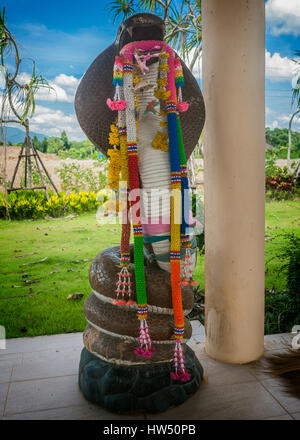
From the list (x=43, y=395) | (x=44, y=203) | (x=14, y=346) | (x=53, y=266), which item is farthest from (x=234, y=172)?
(x=44, y=203)

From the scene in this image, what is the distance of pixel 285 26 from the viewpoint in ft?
10.1

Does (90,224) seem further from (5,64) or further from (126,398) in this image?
(126,398)

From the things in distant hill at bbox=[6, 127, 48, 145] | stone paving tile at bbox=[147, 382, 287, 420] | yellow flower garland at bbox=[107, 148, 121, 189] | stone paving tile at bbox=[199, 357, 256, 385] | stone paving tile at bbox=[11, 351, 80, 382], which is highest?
distant hill at bbox=[6, 127, 48, 145]

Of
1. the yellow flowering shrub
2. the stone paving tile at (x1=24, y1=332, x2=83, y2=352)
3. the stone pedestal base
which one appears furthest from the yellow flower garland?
the yellow flowering shrub

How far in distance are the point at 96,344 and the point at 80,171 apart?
309 centimetres

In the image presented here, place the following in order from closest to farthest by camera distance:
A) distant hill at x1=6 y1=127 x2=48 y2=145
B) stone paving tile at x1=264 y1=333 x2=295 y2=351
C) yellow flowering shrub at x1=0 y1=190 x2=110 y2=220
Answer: stone paving tile at x1=264 y1=333 x2=295 y2=351 < distant hill at x1=6 y1=127 x2=48 y2=145 < yellow flowering shrub at x1=0 y1=190 x2=110 y2=220

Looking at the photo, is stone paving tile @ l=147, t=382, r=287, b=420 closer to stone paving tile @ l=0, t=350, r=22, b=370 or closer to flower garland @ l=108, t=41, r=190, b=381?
flower garland @ l=108, t=41, r=190, b=381

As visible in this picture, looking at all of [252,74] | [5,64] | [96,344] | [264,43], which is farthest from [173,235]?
[5,64]

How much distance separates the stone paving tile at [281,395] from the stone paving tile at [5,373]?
4.04 ft

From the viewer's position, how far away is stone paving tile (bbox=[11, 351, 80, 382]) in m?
1.81

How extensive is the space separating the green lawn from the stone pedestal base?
37.6 inches

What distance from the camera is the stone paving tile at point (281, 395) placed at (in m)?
1.50

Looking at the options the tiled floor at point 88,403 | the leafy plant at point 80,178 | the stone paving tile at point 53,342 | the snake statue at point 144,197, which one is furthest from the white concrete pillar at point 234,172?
the leafy plant at point 80,178

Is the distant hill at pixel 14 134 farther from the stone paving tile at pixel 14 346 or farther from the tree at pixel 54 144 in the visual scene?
the stone paving tile at pixel 14 346
